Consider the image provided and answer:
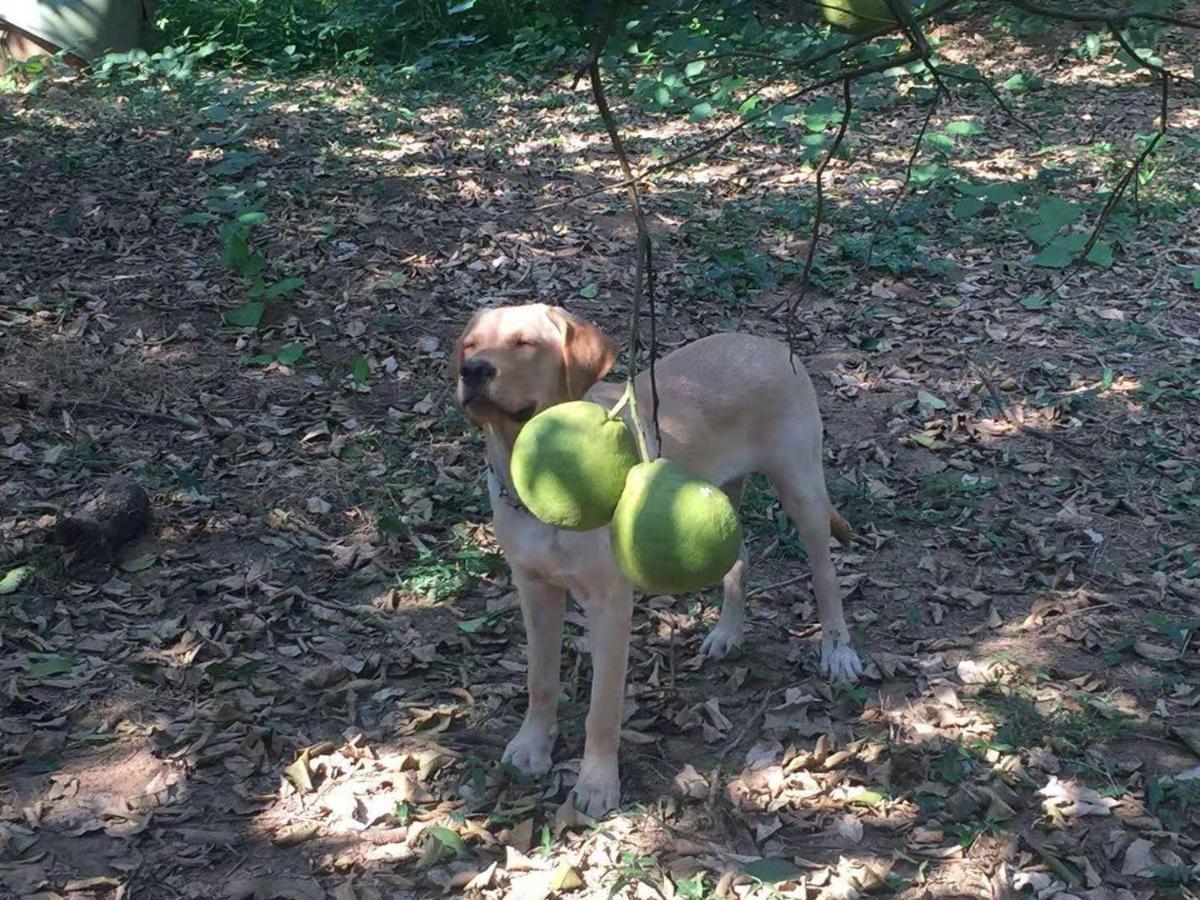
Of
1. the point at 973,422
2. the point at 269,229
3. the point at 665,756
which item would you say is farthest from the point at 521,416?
the point at 269,229

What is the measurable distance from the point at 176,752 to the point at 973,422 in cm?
415

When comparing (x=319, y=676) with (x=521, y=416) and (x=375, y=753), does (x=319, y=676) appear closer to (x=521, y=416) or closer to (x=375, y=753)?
(x=375, y=753)

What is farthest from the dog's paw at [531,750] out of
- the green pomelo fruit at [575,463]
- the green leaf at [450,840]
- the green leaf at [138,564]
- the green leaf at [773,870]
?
the green pomelo fruit at [575,463]

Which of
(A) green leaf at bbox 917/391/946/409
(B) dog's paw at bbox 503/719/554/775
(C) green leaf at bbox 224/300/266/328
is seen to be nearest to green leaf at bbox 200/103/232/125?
(C) green leaf at bbox 224/300/266/328

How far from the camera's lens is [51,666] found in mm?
4344

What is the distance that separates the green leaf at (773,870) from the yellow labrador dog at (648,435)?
1.56 ft

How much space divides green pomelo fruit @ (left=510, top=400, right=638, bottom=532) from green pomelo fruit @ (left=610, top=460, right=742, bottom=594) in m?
0.02

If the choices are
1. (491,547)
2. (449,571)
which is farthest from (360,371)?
(449,571)

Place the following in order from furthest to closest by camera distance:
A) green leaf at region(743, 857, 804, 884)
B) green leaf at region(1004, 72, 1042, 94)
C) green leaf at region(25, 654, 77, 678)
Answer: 1. green leaf at region(1004, 72, 1042, 94)
2. green leaf at region(25, 654, 77, 678)
3. green leaf at region(743, 857, 804, 884)

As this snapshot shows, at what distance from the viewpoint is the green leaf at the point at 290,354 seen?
6.60 meters

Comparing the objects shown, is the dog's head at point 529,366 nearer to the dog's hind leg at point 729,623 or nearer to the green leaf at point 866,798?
the dog's hind leg at point 729,623

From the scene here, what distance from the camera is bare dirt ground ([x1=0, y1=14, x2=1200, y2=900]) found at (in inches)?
144

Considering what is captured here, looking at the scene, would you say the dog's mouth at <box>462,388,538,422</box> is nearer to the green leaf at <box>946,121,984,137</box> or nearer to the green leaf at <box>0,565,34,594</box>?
the green leaf at <box>0,565,34,594</box>

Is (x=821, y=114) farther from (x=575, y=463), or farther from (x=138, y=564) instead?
(x=575, y=463)
